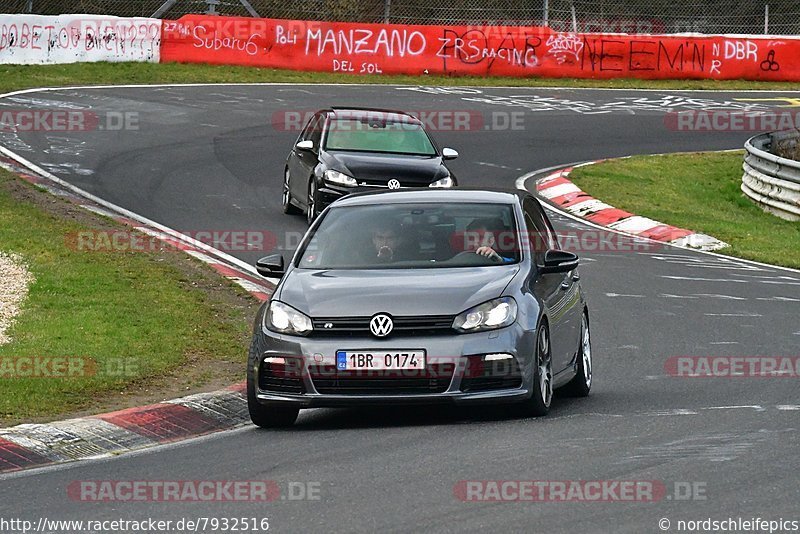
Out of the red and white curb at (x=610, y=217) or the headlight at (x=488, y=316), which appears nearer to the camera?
the headlight at (x=488, y=316)

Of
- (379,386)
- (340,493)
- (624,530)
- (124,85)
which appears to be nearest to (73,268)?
(379,386)

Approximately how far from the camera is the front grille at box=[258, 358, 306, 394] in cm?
922

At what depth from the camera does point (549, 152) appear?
2822 cm

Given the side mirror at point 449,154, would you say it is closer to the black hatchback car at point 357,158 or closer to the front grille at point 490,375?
the black hatchback car at point 357,158

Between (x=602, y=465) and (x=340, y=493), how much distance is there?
4.51 ft

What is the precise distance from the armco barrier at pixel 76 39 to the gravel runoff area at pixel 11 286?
68.5ft

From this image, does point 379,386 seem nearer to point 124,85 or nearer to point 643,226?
point 643,226

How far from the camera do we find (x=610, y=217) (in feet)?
72.4

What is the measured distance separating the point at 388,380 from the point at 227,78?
1081 inches

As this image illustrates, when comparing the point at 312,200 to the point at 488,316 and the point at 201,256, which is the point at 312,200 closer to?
the point at 201,256

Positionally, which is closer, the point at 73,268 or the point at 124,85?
the point at 73,268

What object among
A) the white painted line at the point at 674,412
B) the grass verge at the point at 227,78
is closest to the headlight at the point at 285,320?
the white painted line at the point at 674,412

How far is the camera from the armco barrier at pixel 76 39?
116ft

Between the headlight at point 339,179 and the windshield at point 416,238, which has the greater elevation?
the windshield at point 416,238
